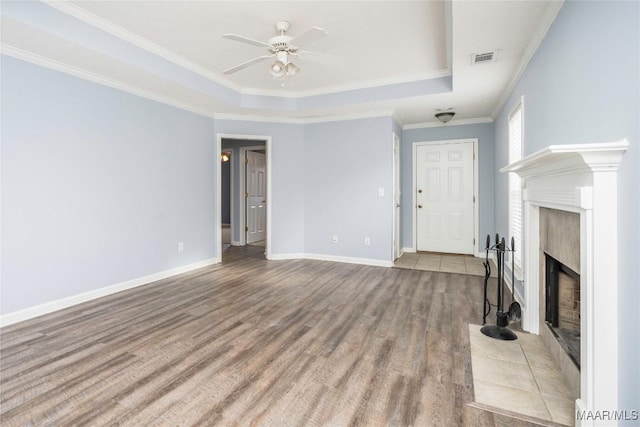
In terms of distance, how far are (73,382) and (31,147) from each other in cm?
223

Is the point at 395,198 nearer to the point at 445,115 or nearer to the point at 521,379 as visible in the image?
the point at 445,115

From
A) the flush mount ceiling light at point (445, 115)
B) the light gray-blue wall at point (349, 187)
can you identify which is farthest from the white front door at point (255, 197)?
the flush mount ceiling light at point (445, 115)

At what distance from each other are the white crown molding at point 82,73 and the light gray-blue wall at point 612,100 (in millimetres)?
4158

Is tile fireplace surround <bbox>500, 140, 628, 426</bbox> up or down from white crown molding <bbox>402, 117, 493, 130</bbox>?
down

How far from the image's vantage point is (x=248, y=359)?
2.22 m

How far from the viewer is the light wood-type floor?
5.49ft

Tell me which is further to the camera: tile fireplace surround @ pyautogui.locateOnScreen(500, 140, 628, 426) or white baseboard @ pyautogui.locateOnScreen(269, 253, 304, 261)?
white baseboard @ pyautogui.locateOnScreen(269, 253, 304, 261)

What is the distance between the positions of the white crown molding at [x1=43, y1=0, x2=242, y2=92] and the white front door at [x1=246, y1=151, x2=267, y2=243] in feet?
9.61

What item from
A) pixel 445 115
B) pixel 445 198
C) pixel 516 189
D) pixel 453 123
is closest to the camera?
pixel 516 189

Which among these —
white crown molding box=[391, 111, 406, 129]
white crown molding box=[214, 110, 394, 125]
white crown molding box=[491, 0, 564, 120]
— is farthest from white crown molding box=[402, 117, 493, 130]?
white crown molding box=[491, 0, 564, 120]

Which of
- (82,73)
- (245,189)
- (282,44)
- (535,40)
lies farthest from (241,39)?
(245,189)

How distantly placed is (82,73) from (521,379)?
4.63 metres

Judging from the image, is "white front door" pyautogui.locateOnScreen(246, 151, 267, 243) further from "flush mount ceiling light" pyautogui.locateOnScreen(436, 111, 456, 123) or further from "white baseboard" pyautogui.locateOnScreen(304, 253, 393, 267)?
"flush mount ceiling light" pyautogui.locateOnScreen(436, 111, 456, 123)

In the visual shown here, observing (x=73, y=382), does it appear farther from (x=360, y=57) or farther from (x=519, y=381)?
(x=360, y=57)
